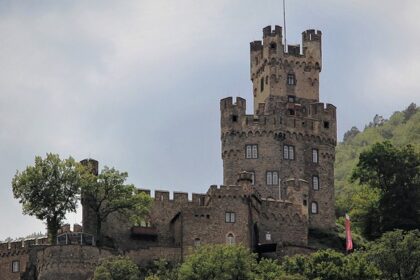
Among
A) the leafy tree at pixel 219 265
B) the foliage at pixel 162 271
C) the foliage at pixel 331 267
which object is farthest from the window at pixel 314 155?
the leafy tree at pixel 219 265

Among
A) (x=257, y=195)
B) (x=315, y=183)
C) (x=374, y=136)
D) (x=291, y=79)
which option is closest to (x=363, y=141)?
(x=374, y=136)

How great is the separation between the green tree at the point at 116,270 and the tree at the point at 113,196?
6596 mm

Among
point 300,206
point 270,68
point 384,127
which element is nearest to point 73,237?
point 300,206

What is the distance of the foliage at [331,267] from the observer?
7544 centimetres

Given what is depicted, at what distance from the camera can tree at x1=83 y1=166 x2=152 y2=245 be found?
84.9 meters

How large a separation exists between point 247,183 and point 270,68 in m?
17.9

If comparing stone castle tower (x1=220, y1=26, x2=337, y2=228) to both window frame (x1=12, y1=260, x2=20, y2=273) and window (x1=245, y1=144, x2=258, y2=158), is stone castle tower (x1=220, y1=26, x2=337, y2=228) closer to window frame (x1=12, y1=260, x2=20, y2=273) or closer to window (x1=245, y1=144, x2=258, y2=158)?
window (x1=245, y1=144, x2=258, y2=158)

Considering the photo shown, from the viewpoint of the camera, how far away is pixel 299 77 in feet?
338

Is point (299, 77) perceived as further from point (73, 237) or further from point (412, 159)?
point (73, 237)

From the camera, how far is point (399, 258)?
79750 mm

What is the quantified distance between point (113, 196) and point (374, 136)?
95960mm

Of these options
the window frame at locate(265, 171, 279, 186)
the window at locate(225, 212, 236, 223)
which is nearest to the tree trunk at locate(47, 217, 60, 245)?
the window at locate(225, 212, 236, 223)

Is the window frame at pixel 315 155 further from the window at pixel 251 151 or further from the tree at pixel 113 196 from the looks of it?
the tree at pixel 113 196

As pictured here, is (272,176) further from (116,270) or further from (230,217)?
(116,270)
